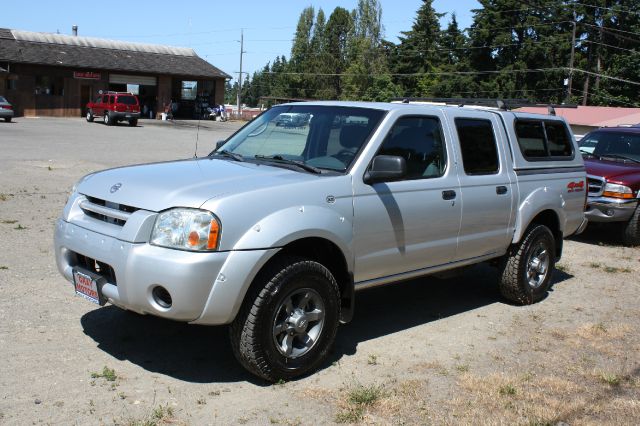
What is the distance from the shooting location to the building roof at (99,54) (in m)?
48.0

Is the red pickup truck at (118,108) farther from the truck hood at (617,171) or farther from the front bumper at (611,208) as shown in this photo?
Answer: the front bumper at (611,208)

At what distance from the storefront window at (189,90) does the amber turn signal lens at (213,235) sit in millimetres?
55353

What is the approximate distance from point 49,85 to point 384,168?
4904 centimetres

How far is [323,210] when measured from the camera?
4.79 m

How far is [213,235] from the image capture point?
4.23 metres

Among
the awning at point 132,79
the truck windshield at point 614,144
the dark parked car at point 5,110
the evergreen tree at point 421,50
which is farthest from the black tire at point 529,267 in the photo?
the evergreen tree at point 421,50

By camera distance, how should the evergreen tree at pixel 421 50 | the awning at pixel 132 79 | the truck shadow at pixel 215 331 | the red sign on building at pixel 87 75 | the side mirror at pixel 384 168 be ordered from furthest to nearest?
1. the evergreen tree at pixel 421 50
2. the awning at pixel 132 79
3. the red sign on building at pixel 87 75
4. the side mirror at pixel 384 168
5. the truck shadow at pixel 215 331

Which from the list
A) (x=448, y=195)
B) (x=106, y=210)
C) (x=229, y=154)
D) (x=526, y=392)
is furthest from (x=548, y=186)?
(x=106, y=210)

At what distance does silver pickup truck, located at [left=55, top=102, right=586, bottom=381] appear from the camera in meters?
4.29

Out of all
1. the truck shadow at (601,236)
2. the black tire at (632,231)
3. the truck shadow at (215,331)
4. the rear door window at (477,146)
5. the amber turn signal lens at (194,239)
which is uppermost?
the rear door window at (477,146)

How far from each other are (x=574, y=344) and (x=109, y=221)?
407 centimetres

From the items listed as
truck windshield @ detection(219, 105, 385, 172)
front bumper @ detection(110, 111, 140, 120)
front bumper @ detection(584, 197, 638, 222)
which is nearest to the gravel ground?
truck windshield @ detection(219, 105, 385, 172)

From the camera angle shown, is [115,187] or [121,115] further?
[121,115]

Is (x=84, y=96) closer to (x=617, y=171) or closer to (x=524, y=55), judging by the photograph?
(x=524, y=55)
